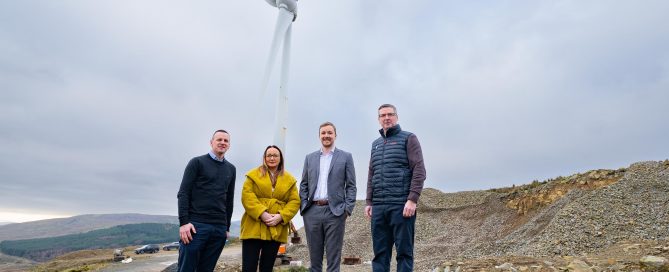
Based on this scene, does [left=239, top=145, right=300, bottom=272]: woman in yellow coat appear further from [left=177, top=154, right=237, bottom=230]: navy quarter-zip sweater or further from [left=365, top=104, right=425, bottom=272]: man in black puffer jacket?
[left=365, top=104, right=425, bottom=272]: man in black puffer jacket

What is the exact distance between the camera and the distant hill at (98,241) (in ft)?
250

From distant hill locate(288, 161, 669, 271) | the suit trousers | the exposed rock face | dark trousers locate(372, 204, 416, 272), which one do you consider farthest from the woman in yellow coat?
distant hill locate(288, 161, 669, 271)

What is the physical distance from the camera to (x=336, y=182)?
478 cm

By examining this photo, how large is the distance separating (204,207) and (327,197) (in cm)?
133

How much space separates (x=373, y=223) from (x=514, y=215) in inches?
594

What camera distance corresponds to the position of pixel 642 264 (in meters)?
6.68

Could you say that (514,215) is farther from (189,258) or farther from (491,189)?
(189,258)


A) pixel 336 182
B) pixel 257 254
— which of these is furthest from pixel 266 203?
pixel 336 182

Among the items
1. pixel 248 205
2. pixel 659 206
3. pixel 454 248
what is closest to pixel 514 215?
pixel 454 248

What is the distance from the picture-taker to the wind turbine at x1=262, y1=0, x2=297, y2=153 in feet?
36.1

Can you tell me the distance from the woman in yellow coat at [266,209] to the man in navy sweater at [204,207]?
0.92 feet

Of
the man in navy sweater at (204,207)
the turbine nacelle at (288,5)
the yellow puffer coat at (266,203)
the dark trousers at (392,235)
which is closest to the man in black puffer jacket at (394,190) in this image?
the dark trousers at (392,235)

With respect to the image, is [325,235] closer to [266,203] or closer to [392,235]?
[266,203]

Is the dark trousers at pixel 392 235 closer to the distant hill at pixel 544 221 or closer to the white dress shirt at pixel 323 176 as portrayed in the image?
the white dress shirt at pixel 323 176
